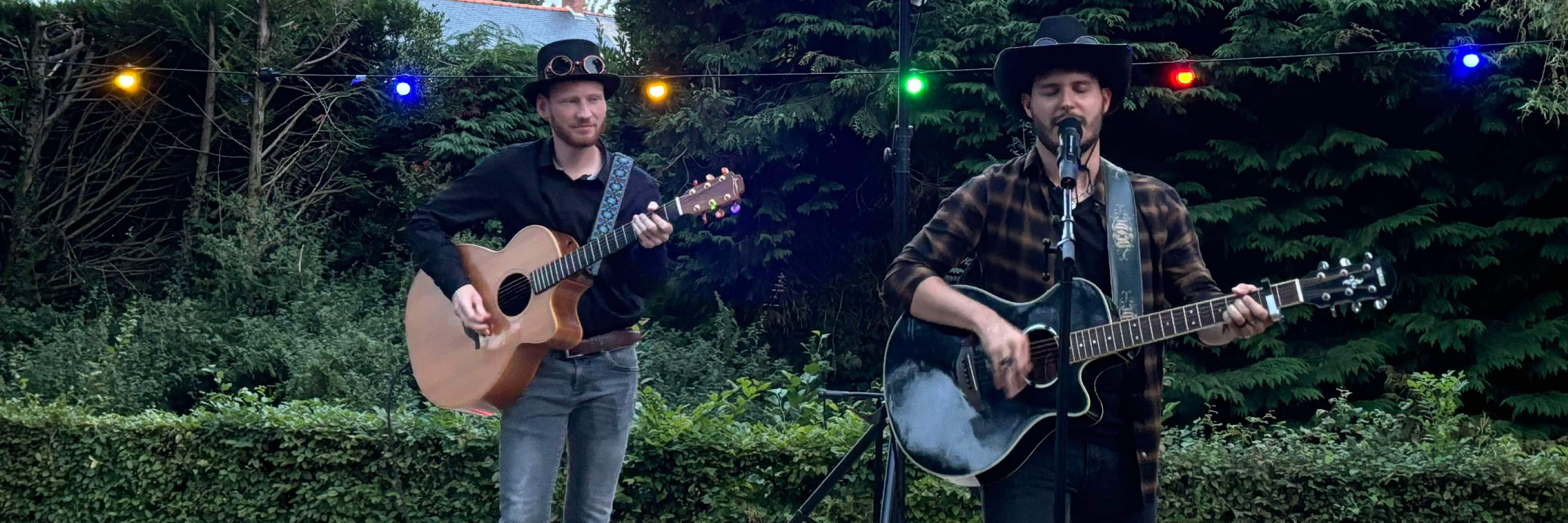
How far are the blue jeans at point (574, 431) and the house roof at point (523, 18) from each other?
16.7m

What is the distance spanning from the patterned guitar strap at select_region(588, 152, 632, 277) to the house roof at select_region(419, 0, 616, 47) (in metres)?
16.5

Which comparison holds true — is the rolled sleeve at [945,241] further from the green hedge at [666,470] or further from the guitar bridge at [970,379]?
the green hedge at [666,470]

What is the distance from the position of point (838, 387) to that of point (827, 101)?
107 inches

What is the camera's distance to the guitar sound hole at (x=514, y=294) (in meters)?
4.03

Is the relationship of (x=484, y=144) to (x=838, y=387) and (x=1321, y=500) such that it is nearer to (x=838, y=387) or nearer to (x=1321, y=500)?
(x=838, y=387)

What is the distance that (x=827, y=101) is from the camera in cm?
1195

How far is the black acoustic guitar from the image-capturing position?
2789 millimetres

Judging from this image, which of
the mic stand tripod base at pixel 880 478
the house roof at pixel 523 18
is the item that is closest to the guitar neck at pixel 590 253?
the mic stand tripod base at pixel 880 478

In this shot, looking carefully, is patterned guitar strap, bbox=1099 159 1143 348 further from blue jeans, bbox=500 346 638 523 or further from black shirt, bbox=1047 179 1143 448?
blue jeans, bbox=500 346 638 523

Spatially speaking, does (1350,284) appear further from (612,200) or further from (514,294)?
(514,294)

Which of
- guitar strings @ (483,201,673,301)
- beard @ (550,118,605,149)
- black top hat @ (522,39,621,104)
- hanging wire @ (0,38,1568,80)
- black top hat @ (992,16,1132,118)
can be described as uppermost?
hanging wire @ (0,38,1568,80)

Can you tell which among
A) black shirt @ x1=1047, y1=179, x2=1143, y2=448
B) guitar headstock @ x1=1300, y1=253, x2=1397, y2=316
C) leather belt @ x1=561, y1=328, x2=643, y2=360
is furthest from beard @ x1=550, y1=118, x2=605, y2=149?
guitar headstock @ x1=1300, y1=253, x2=1397, y2=316

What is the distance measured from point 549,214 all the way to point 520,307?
12.2 inches

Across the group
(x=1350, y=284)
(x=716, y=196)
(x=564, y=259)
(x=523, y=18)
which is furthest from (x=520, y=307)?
(x=523, y=18)
